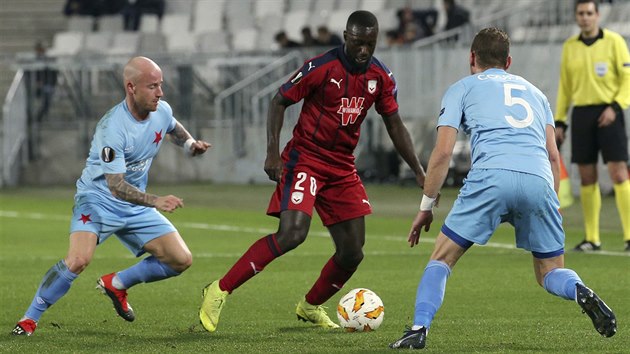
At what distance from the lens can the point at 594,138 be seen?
14.0 metres

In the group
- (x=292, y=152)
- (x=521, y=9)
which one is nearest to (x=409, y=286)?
(x=292, y=152)

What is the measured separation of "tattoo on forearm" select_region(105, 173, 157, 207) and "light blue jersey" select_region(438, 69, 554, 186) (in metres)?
1.88

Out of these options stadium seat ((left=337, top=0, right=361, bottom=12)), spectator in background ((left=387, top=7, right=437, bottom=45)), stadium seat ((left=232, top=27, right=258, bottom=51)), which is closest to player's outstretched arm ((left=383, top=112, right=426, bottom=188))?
spectator in background ((left=387, top=7, right=437, bottom=45))

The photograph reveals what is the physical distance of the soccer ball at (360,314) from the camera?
882 cm

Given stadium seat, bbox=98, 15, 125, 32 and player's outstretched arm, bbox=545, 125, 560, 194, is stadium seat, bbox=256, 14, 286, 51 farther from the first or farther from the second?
player's outstretched arm, bbox=545, 125, 560, 194

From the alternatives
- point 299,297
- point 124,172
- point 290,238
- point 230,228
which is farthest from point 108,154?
point 230,228

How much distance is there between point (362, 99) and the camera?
8891 mm

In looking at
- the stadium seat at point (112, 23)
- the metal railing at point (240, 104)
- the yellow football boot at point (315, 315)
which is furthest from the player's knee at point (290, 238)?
the stadium seat at point (112, 23)

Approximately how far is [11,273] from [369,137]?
15.1 m

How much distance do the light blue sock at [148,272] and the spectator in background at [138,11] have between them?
27.3 meters

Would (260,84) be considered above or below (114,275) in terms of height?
below

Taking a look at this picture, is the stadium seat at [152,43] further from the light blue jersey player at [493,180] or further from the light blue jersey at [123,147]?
the light blue jersey player at [493,180]

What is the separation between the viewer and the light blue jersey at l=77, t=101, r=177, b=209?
862 centimetres

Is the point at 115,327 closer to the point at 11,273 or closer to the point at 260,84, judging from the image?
the point at 11,273
